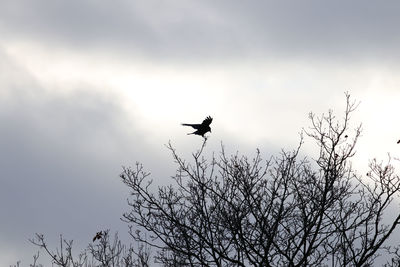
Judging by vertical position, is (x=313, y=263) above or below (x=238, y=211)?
below

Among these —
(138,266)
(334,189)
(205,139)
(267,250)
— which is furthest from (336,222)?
(138,266)

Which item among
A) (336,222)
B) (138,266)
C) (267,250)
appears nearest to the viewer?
(267,250)

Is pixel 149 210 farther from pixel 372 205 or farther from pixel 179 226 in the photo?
pixel 372 205

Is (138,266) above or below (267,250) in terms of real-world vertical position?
above

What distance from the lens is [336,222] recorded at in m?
14.0

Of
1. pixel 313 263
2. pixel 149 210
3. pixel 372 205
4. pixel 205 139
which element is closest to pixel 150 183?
pixel 149 210

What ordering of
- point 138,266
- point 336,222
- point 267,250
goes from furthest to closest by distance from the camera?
point 138,266, point 336,222, point 267,250

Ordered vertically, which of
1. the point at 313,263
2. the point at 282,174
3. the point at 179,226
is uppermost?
the point at 282,174

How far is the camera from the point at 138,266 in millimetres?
16281

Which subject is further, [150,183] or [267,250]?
[150,183]

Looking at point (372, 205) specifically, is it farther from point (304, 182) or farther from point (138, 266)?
point (138, 266)

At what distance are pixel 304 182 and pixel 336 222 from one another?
3.44 ft

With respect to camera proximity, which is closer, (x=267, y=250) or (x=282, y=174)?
(x=267, y=250)

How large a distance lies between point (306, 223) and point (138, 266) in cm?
468
